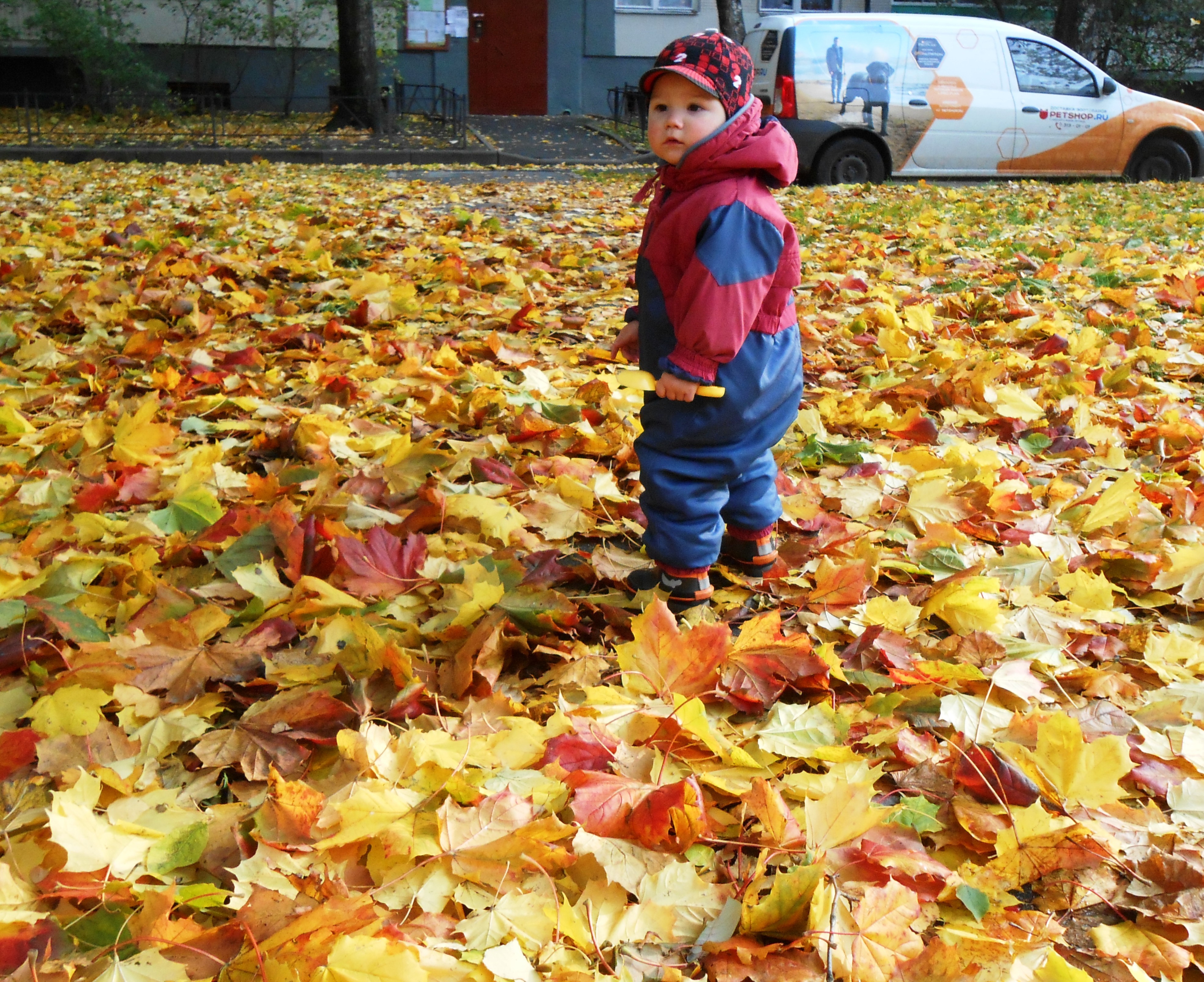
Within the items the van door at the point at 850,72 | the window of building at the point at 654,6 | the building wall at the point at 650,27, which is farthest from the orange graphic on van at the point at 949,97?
the window of building at the point at 654,6

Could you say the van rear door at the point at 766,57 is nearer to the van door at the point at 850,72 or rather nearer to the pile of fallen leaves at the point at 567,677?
the van door at the point at 850,72

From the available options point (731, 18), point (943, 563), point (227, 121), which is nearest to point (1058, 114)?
point (731, 18)

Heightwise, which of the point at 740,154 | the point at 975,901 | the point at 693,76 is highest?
the point at 693,76

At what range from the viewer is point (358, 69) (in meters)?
15.1

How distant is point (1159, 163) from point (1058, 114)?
60.1 inches

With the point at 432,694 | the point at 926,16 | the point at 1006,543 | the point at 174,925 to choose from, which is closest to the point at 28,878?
the point at 174,925

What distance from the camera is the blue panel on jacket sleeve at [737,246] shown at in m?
1.74

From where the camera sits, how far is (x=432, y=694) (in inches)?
67.8

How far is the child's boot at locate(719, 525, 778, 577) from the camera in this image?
221cm

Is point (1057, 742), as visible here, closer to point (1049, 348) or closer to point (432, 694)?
point (432, 694)

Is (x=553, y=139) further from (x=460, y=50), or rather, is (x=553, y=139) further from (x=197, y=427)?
(x=197, y=427)

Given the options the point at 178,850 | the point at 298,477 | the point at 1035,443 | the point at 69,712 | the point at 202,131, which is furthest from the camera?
the point at 202,131

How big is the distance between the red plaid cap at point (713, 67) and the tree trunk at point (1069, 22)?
1915 centimetres

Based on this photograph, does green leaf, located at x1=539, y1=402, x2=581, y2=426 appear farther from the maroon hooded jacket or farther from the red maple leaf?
Result: the maroon hooded jacket
